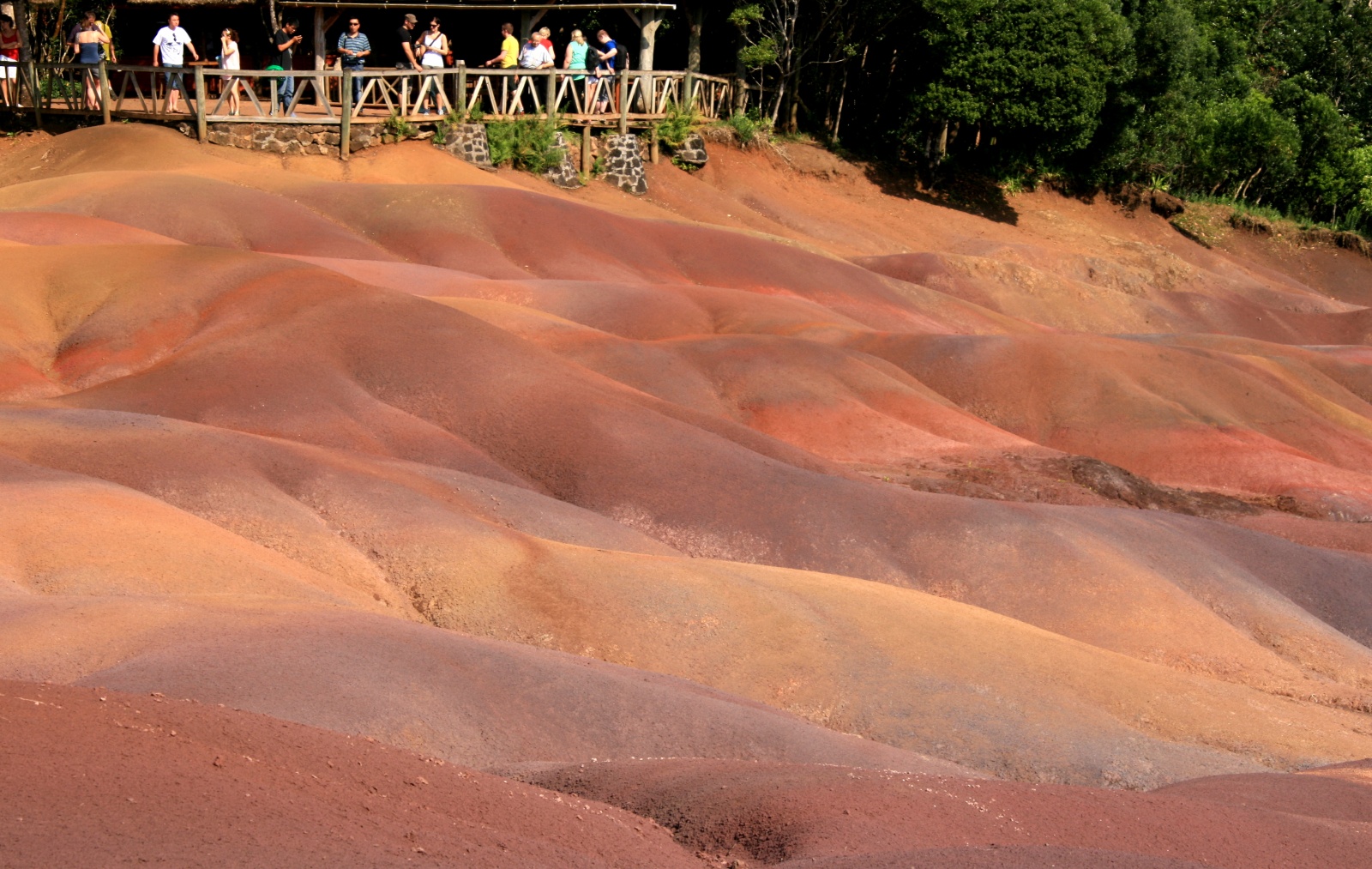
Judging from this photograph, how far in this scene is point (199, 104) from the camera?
27469mm

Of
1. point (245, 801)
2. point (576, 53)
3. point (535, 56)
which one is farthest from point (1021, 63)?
point (245, 801)

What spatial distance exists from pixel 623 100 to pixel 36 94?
12.4m

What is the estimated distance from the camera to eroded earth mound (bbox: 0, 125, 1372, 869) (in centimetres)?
624

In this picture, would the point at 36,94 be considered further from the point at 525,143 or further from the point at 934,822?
the point at 934,822

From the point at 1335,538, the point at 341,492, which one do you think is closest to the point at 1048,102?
the point at 1335,538

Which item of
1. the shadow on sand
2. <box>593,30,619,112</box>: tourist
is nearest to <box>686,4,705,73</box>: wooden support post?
<box>593,30,619,112</box>: tourist

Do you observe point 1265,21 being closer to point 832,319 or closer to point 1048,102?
point 1048,102

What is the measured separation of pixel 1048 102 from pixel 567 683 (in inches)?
1264

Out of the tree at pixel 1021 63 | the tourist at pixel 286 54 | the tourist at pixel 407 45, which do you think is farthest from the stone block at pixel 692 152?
the tourist at pixel 286 54

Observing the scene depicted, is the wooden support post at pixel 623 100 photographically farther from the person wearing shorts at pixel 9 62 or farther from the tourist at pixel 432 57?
the person wearing shorts at pixel 9 62

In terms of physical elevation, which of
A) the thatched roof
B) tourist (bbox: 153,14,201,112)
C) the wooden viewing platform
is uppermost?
the thatched roof

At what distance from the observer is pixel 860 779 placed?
6.74 metres

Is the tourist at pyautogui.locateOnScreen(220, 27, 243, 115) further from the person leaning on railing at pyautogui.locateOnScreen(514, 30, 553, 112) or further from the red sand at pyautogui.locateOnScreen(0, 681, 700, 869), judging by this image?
the red sand at pyautogui.locateOnScreen(0, 681, 700, 869)

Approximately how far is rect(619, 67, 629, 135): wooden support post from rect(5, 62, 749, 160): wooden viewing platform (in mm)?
20
